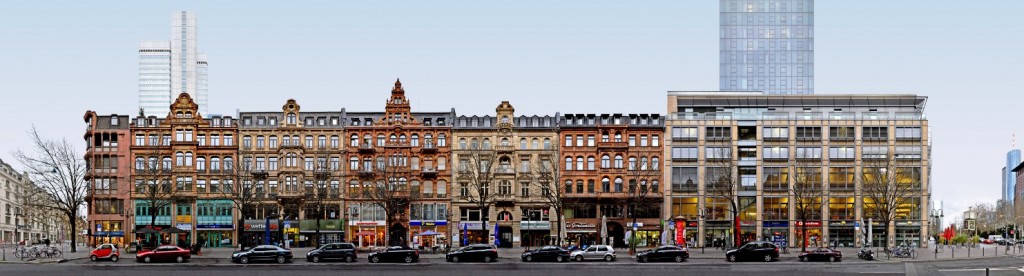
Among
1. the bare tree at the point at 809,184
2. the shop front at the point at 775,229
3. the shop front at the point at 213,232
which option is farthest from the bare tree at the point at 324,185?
the bare tree at the point at 809,184

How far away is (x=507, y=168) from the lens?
4779 inches

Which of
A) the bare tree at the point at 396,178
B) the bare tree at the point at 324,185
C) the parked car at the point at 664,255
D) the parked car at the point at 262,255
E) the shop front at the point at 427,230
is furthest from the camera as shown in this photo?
the shop front at the point at 427,230

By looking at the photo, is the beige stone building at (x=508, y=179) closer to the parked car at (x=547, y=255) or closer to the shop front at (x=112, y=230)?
the shop front at (x=112, y=230)

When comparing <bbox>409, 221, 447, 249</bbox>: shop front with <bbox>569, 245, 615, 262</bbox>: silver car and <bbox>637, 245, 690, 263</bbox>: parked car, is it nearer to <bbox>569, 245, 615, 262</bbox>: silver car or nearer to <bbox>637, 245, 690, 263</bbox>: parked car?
<bbox>569, 245, 615, 262</bbox>: silver car

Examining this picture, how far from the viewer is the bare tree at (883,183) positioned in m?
106

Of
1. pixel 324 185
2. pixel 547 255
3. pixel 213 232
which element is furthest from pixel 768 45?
pixel 547 255

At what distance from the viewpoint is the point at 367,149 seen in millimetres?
119938

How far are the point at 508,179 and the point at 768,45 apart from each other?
91.9 meters

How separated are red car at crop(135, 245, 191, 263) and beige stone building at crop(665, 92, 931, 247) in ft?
202

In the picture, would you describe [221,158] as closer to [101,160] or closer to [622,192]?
[101,160]

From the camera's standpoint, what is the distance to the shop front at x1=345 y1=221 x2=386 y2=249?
122 meters

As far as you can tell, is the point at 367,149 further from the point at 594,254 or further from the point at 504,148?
the point at 594,254

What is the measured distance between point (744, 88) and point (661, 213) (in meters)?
82.4

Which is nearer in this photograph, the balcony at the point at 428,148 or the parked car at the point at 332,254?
the parked car at the point at 332,254
